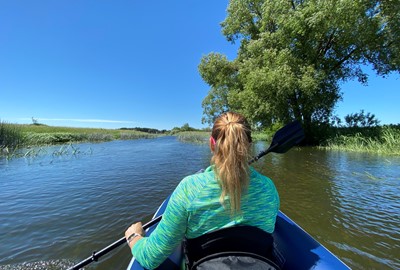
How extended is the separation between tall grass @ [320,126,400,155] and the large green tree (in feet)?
7.14

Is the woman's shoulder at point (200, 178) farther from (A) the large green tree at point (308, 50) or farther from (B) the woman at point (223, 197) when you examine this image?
(A) the large green tree at point (308, 50)

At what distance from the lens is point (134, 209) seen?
4.88 meters

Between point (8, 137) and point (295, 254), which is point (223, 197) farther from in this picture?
point (8, 137)

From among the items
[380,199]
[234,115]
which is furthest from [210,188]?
[380,199]

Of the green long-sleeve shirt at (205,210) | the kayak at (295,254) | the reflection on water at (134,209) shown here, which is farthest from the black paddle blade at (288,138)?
the green long-sleeve shirt at (205,210)

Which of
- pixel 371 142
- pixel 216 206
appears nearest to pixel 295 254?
pixel 216 206

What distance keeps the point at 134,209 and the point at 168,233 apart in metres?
3.88

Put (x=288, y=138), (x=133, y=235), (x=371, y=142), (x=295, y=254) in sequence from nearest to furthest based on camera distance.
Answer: (x=133, y=235) < (x=295, y=254) < (x=288, y=138) < (x=371, y=142)

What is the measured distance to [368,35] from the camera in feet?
41.4

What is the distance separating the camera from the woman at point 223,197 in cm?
128

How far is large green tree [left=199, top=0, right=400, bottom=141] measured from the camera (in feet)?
39.9

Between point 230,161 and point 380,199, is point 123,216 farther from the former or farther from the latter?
point 380,199

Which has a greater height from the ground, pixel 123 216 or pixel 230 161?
pixel 230 161

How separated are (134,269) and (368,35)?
16.1 m
